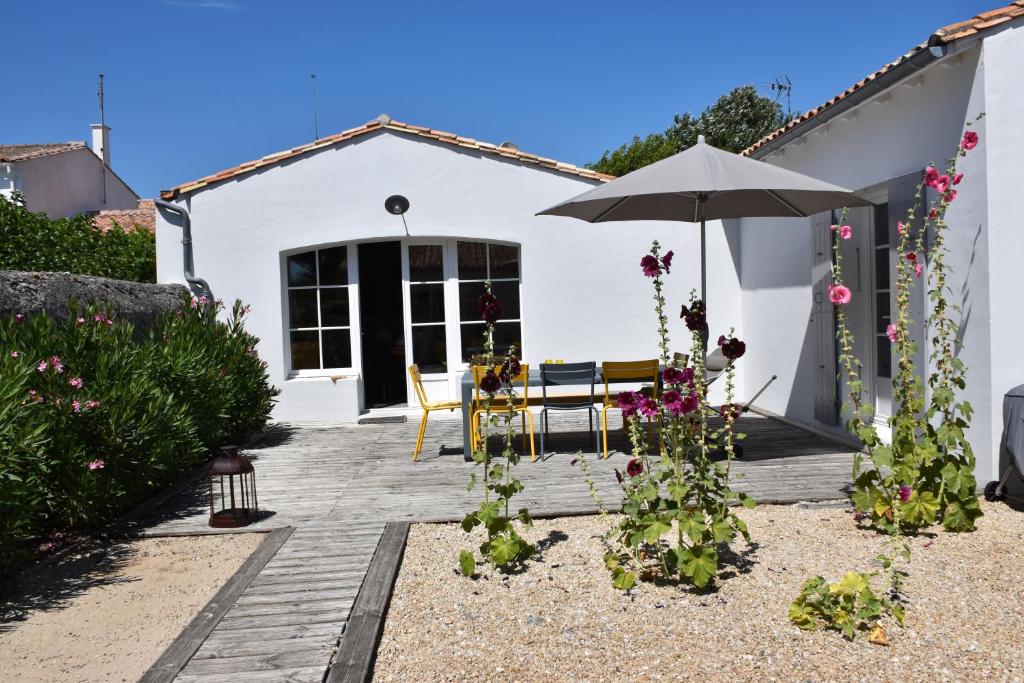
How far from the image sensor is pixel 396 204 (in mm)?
9109

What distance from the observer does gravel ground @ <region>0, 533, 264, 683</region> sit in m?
3.17

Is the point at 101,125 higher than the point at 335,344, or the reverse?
the point at 101,125

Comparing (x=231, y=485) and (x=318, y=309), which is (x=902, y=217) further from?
(x=318, y=309)

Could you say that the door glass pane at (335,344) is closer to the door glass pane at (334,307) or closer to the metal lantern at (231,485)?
the door glass pane at (334,307)

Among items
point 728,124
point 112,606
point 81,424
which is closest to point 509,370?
point 112,606

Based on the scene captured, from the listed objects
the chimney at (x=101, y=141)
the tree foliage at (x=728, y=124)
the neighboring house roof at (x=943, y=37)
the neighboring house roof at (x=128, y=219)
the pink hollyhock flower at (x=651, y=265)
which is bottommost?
the pink hollyhock flower at (x=651, y=265)

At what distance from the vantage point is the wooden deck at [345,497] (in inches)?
125

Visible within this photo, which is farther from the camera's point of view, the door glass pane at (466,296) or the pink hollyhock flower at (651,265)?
the door glass pane at (466,296)

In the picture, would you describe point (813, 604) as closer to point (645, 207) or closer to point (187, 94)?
point (645, 207)

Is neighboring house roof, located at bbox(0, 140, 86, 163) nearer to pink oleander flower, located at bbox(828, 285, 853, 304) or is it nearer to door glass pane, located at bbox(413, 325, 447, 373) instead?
door glass pane, located at bbox(413, 325, 447, 373)

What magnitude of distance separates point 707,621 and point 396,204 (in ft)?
22.2

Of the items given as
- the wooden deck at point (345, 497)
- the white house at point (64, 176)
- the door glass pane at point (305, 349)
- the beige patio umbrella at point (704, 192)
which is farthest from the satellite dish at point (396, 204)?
the white house at point (64, 176)

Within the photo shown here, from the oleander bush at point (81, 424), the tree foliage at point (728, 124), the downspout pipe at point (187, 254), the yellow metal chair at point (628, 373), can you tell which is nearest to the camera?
the oleander bush at point (81, 424)

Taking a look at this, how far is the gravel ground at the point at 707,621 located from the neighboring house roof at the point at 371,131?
5.74 metres
